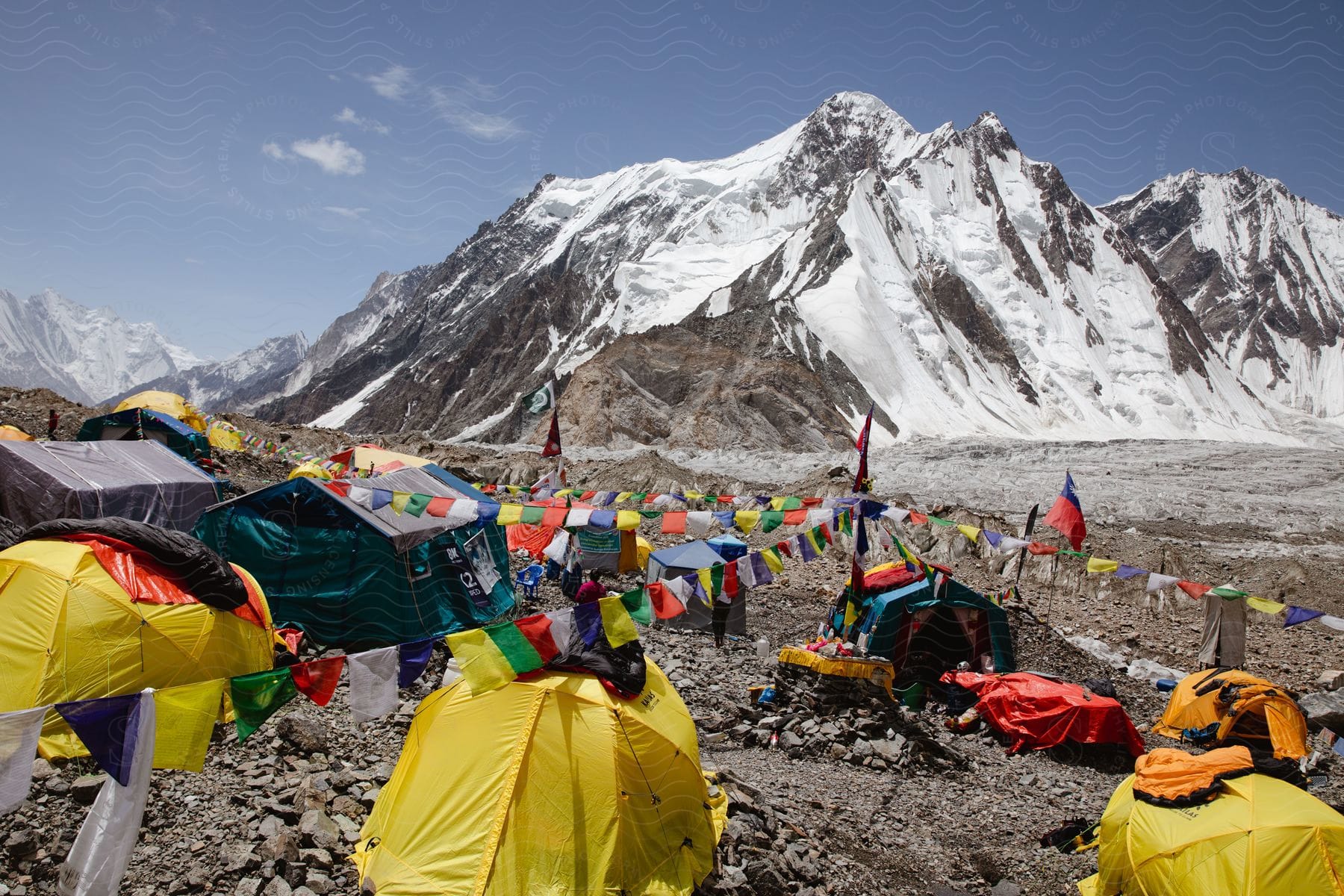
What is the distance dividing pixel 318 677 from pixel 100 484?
9.66 meters

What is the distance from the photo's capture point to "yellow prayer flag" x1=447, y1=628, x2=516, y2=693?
15.7 ft

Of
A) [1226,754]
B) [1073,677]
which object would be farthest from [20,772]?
[1073,677]

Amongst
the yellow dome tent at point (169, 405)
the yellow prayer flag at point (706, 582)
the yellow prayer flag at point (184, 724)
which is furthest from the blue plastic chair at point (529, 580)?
the yellow dome tent at point (169, 405)

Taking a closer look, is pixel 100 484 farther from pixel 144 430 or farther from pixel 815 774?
pixel 144 430

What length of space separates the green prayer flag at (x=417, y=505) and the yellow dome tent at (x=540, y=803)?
4.79 m

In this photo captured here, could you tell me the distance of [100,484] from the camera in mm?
12023

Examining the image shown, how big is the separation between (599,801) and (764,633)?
7272 millimetres

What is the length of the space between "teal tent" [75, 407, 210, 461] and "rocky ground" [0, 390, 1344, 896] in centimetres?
1542

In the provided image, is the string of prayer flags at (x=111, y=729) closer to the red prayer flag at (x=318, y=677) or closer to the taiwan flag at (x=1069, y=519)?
the red prayer flag at (x=318, y=677)

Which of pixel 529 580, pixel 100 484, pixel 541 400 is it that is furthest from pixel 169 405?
pixel 529 580

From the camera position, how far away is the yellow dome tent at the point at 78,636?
19.0 ft

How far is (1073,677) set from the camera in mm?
10695

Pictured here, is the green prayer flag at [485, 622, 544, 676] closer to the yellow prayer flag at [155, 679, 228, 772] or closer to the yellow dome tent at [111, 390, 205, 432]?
the yellow prayer flag at [155, 679, 228, 772]

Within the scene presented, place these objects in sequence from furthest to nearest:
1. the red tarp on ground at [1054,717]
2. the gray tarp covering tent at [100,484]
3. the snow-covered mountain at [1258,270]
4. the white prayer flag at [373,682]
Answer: the snow-covered mountain at [1258,270], the gray tarp covering tent at [100,484], the red tarp on ground at [1054,717], the white prayer flag at [373,682]
